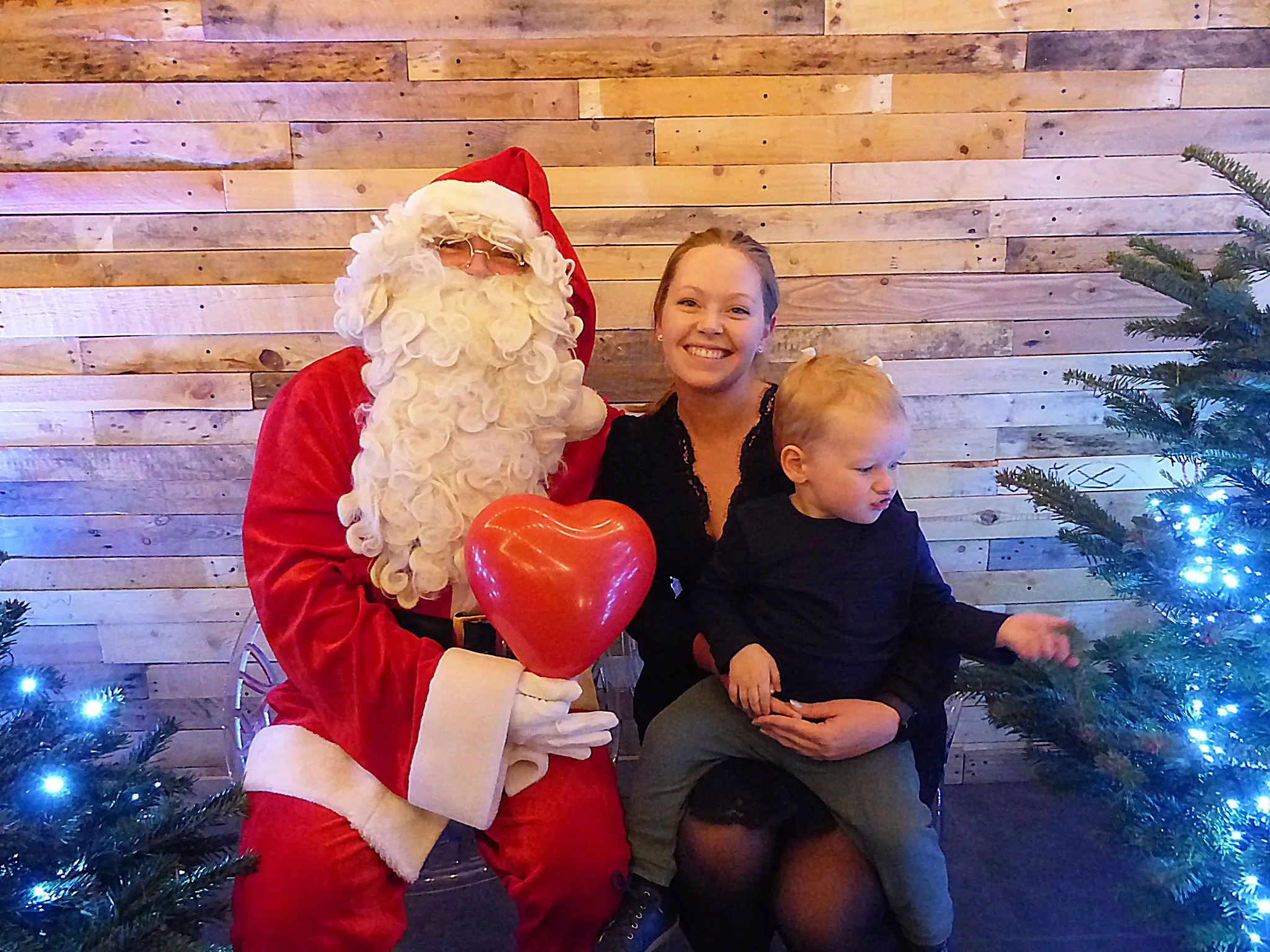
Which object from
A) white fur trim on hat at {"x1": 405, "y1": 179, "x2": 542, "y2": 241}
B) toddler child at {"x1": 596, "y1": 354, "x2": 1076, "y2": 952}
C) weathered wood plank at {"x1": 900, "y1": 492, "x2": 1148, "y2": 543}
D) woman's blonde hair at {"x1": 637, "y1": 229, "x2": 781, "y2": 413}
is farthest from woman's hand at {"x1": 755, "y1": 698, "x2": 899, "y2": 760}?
white fur trim on hat at {"x1": 405, "y1": 179, "x2": 542, "y2": 241}

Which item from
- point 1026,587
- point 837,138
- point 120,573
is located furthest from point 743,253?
point 120,573

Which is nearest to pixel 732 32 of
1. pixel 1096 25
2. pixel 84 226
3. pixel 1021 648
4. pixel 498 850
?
pixel 1096 25

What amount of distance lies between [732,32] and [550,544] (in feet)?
4.32

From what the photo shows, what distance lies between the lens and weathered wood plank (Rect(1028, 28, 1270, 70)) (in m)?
1.94

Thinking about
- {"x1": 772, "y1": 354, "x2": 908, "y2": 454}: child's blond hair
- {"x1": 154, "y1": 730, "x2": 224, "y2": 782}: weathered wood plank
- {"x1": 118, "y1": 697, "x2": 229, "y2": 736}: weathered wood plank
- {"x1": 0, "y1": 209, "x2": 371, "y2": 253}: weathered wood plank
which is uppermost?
{"x1": 0, "y1": 209, "x2": 371, "y2": 253}: weathered wood plank

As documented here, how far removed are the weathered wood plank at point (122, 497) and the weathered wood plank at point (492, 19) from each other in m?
1.07

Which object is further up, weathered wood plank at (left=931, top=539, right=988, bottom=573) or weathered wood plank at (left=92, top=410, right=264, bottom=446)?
weathered wood plank at (left=92, top=410, right=264, bottom=446)

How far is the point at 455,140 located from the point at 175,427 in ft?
3.28

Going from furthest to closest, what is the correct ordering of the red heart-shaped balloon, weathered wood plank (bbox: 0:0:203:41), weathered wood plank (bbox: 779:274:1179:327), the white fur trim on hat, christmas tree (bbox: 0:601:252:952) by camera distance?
weathered wood plank (bbox: 779:274:1179:327) → weathered wood plank (bbox: 0:0:203:41) → the white fur trim on hat → the red heart-shaped balloon → christmas tree (bbox: 0:601:252:952)

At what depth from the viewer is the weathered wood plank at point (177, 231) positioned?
195cm

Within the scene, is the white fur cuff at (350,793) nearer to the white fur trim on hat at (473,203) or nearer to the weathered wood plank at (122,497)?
the weathered wood plank at (122,497)

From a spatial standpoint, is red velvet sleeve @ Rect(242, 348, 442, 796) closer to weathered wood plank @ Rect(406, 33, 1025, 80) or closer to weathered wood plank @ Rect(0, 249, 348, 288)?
weathered wood plank @ Rect(0, 249, 348, 288)

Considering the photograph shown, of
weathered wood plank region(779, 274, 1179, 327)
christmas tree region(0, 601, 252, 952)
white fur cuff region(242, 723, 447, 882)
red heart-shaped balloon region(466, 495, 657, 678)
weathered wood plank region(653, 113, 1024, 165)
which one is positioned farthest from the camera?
weathered wood plank region(779, 274, 1179, 327)

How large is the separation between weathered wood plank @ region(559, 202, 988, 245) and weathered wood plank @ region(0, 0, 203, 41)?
37.2 inches
